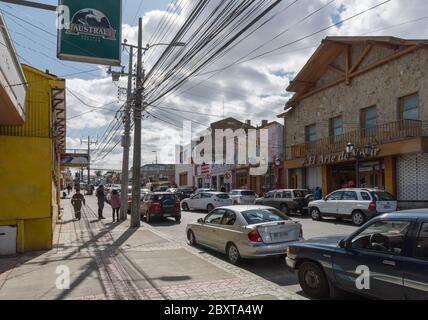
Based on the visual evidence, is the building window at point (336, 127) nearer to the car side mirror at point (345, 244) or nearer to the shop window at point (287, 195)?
the shop window at point (287, 195)

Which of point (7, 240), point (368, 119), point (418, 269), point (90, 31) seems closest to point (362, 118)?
point (368, 119)

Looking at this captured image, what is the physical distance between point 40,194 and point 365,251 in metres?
8.79

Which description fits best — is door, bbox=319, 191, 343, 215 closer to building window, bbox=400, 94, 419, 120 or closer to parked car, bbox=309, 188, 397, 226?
parked car, bbox=309, 188, 397, 226

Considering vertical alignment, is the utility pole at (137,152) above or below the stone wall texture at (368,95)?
below

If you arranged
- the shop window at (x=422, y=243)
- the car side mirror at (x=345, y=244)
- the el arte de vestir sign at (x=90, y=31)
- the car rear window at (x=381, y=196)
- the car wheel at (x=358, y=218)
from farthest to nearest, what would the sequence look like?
the car wheel at (x=358, y=218)
the car rear window at (x=381, y=196)
the el arte de vestir sign at (x=90, y=31)
the car side mirror at (x=345, y=244)
the shop window at (x=422, y=243)

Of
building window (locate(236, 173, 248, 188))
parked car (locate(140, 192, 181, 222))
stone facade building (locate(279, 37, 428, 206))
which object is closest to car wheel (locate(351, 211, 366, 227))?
stone facade building (locate(279, 37, 428, 206))

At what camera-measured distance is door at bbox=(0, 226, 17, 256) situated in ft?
34.6

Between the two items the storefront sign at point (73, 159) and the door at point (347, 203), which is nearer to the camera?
the door at point (347, 203)

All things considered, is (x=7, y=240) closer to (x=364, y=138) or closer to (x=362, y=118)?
(x=364, y=138)

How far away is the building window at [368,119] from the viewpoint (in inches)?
960

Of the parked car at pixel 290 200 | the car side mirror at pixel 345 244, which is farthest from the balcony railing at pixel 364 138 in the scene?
the car side mirror at pixel 345 244
